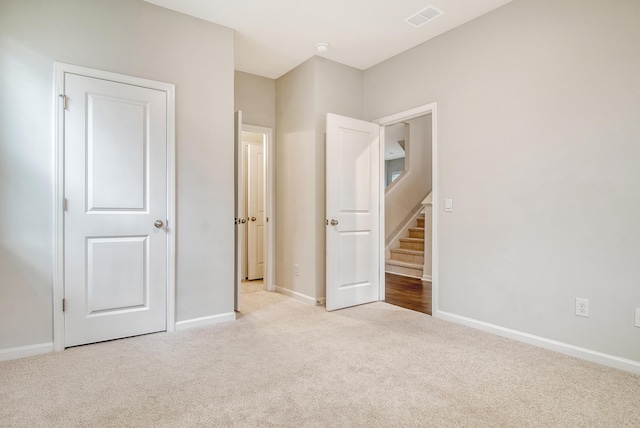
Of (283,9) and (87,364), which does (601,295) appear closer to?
(283,9)

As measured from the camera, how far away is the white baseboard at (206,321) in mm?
3004

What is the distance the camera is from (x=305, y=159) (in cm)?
400

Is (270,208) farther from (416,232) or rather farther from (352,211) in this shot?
(416,232)

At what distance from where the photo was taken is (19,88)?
7.87 feet

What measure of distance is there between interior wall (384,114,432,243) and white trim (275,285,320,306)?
2639mm

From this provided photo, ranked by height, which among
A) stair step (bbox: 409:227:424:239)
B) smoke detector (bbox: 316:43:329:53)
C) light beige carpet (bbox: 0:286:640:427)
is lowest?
light beige carpet (bbox: 0:286:640:427)

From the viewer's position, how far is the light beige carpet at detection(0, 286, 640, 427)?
1.72m

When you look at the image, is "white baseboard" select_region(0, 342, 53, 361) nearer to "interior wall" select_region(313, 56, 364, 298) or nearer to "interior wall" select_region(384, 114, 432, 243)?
"interior wall" select_region(313, 56, 364, 298)

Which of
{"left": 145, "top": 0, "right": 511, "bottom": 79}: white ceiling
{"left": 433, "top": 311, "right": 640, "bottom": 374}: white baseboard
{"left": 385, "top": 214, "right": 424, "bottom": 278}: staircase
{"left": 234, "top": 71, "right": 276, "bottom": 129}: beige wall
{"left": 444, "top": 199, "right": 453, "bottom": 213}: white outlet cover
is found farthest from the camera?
{"left": 385, "top": 214, "right": 424, "bottom": 278}: staircase

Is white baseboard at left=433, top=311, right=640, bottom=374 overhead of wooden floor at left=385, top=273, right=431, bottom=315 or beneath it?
overhead

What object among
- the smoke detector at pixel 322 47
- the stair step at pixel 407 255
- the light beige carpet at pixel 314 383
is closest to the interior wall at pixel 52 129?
the light beige carpet at pixel 314 383

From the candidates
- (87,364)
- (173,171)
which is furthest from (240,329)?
(173,171)

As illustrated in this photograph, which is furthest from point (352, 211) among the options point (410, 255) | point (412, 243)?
point (412, 243)

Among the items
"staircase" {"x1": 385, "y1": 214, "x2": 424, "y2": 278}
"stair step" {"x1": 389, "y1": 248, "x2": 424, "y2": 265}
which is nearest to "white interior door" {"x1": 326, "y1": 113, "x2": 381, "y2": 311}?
"staircase" {"x1": 385, "y1": 214, "x2": 424, "y2": 278}
